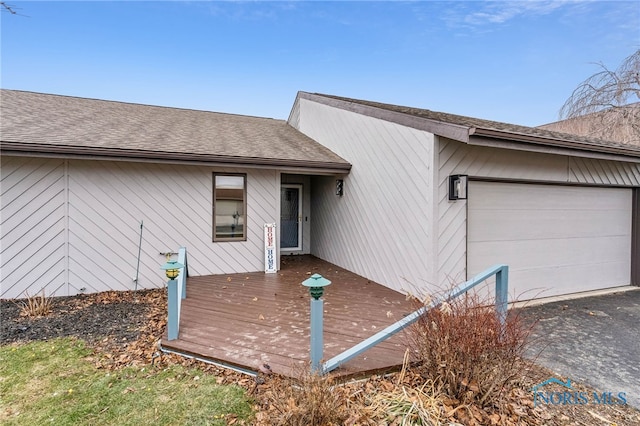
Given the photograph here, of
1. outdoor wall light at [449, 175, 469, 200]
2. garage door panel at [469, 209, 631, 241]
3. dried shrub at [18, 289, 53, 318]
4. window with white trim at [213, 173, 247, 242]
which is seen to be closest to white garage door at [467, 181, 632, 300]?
garage door panel at [469, 209, 631, 241]

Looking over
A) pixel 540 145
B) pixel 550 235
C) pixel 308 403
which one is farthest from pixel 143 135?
pixel 550 235

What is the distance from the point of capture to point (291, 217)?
31.7ft

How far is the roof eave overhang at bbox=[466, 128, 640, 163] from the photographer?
4.48 metres

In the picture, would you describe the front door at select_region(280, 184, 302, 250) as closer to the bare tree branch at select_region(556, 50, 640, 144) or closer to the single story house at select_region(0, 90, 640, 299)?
the single story house at select_region(0, 90, 640, 299)

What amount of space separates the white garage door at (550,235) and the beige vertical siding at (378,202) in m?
0.94

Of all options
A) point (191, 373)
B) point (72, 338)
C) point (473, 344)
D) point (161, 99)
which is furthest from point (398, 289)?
point (161, 99)

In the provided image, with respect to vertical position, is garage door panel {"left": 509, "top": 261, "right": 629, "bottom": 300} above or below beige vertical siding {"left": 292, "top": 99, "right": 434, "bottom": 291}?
below

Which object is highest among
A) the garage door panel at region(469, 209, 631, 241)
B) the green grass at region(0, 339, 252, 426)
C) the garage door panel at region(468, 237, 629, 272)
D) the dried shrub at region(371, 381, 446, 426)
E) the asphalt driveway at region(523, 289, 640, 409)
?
the garage door panel at region(469, 209, 631, 241)

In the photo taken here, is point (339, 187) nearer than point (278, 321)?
No

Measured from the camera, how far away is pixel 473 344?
8.54ft

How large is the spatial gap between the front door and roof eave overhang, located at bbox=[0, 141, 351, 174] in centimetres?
232

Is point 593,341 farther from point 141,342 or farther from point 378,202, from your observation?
point 141,342

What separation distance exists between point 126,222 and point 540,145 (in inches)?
286

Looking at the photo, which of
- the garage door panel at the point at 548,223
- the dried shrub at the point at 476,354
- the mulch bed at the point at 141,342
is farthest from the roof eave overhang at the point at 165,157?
the dried shrub at the point at 476,354
